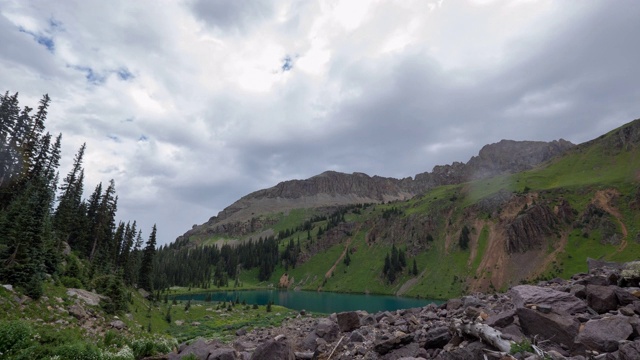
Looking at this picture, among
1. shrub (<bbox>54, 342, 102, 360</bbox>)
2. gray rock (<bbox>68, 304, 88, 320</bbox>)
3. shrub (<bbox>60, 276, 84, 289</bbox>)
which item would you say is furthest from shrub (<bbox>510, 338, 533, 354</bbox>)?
shrub (<bbox>60, 276, 84, 289</bbox>)

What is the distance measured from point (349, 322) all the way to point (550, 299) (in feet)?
41.9

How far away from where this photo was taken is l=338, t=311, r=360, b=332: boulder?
899 inches

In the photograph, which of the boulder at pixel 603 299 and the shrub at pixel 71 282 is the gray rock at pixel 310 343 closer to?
the boulder at pixel 603 299

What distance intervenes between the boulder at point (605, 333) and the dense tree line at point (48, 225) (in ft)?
135

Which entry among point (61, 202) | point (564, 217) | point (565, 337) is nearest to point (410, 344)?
point (565, 337)

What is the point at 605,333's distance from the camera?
35.7 ft

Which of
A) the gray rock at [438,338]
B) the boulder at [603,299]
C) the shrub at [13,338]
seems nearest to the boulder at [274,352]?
the gray rock at [438,338]

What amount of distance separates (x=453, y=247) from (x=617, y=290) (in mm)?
192817

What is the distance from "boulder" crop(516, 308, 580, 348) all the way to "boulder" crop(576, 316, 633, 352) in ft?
1.32

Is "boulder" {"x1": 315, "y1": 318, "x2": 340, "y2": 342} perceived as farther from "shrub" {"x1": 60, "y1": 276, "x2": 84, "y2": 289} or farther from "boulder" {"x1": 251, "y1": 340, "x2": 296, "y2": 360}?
"shrub" {"x1": 60, "y1": 276, "x2": 84, "y2": 289}

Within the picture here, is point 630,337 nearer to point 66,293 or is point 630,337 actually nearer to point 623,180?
point 66,293

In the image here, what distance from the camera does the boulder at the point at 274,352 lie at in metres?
16.3

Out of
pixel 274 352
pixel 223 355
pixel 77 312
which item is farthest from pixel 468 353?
pixel 77 312

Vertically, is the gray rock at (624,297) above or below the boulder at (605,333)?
above
